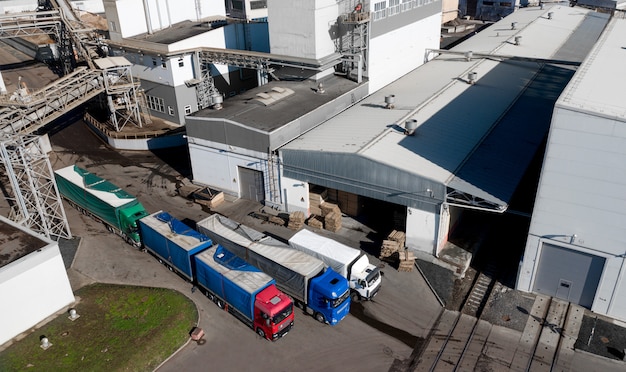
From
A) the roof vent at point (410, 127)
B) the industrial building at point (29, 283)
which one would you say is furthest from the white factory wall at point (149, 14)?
the roof vent at point (410, 127)

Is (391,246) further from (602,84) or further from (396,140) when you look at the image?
(602,84)

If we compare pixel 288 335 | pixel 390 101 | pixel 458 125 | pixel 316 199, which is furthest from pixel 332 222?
pixel 458 125

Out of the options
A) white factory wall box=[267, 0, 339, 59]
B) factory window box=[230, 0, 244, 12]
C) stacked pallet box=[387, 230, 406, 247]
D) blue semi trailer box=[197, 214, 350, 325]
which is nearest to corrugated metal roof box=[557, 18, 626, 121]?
stacked pallet box=[387, 230, 406, 247]

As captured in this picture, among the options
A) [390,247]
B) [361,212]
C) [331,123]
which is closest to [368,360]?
[390,247]

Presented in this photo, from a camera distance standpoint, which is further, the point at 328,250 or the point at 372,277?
the point at 328,250

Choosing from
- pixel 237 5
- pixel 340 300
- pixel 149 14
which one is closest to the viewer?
pixel 340 300

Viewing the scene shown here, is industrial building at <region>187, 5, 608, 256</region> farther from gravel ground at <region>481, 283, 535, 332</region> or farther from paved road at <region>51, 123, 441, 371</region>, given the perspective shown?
gravel ground at <region>481, 283, 535, 332</region>
